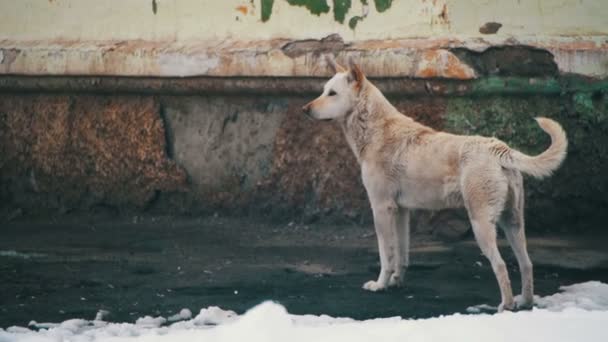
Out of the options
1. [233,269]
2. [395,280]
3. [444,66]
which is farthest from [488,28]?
[233,269]

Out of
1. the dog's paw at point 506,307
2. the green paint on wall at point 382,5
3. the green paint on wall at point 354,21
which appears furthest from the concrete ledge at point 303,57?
the dog's paw at point 506,307

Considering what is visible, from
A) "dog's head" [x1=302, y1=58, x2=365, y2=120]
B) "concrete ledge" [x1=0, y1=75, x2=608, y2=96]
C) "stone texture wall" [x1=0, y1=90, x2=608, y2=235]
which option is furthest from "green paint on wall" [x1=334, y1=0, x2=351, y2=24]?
"dog's head" [x1=302, y1=58, x2=365, y2=120]

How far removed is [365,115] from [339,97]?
7.7 inches

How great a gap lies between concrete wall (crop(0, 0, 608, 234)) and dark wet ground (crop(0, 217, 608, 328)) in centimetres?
28

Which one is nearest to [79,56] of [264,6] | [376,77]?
[264,6]

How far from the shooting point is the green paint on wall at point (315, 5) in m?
9.30

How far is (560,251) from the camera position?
855cm

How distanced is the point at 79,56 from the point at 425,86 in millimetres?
2746

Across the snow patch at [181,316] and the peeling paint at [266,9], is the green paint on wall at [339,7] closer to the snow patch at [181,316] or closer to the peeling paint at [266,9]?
the peeling paint at [266,9]

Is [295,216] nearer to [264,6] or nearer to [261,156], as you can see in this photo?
[261,156]

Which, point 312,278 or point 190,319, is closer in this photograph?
point 190,319

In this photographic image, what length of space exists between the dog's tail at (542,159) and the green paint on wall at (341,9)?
101 inches

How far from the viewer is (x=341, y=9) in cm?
927

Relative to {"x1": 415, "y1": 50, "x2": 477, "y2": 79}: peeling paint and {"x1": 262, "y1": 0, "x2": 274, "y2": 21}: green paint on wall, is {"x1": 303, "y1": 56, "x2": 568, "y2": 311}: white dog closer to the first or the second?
{"x1": 415, "y1": 50, "x2": 477, "y2": 79}: peeling paint
